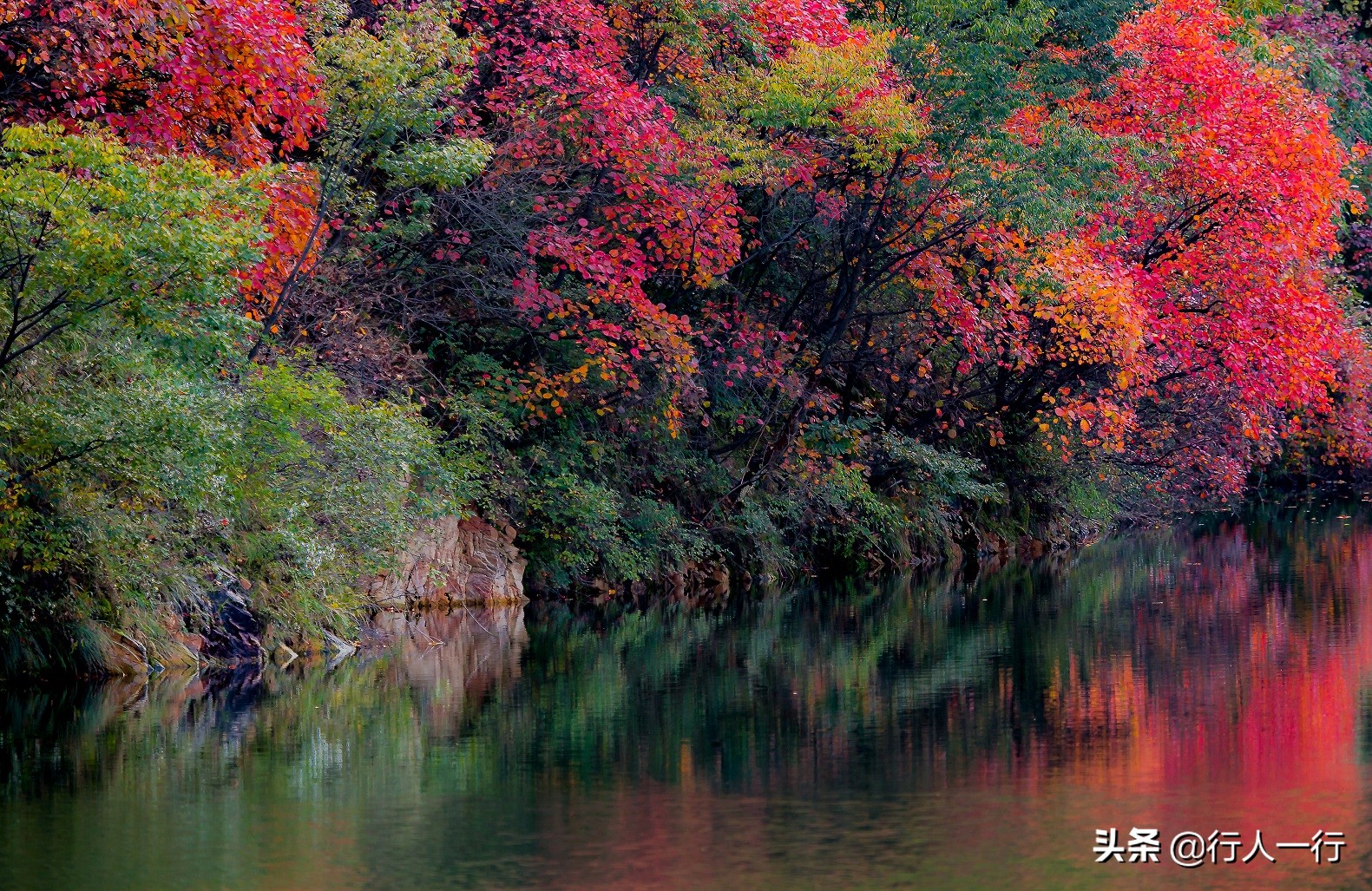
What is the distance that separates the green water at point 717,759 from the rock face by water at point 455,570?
3.97 feet

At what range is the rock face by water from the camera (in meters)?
21.7

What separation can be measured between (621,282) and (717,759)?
11949 millimetres

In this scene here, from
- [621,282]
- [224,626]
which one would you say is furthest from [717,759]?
[621,282]

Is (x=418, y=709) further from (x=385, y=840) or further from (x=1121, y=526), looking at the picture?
(x=1121, y=526)

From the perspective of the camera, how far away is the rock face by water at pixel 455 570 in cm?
2170

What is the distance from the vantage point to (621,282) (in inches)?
912

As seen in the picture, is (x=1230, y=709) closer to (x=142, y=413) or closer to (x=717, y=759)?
(x=717, y=759)

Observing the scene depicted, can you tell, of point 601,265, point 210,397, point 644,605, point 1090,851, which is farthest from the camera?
point 644,605

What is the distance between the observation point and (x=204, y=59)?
672 inches

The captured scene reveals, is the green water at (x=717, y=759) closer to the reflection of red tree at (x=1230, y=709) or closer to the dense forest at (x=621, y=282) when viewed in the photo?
the reflection of red tree at (x=1230, y=709)

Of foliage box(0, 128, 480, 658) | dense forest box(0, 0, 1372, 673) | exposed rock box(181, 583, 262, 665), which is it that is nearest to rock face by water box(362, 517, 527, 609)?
dense forest box(0, 0, 1372, 673)

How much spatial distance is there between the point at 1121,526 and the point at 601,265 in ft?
65.3

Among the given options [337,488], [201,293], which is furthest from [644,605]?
[201,293]

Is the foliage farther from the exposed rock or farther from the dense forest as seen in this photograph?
the exposed rock
